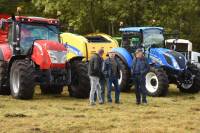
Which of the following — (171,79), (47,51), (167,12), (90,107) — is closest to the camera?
(90,107)

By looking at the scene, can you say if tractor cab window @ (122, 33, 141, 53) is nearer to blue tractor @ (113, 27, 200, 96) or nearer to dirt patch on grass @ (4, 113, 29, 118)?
blue tractor @ (113, 27, 200, 96)

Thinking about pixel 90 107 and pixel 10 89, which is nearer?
pixel 90 107

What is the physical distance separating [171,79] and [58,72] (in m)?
4.92

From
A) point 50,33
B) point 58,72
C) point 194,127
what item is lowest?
point 194,127

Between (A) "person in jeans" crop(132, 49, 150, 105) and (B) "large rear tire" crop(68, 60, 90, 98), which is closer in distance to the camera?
(A) "person in jeans" crop(132, 49, 150, 105)

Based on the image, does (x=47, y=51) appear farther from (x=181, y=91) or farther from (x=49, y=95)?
(x=181, y=91)

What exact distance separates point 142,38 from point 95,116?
7.34 m

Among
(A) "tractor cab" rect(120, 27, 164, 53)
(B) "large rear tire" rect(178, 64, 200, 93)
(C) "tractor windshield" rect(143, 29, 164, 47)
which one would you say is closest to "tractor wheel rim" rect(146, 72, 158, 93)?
(A) "tractor cab" rect(120, 27, 164, 53)

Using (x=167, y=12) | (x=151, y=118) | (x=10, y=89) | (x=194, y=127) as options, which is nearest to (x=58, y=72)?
(x=10, y=89)

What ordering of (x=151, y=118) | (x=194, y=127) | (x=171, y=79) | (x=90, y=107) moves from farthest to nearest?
(x=171, y=79) < (x=90, y=107) < (x=151, y=118) < (x=194, y=127)

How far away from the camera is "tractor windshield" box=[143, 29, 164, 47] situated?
19.4m

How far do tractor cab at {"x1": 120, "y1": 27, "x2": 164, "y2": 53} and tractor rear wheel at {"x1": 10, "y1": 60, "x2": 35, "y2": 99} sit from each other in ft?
16.9

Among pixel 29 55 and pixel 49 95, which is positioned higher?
pixel 29 55

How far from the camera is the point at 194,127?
11.0m
